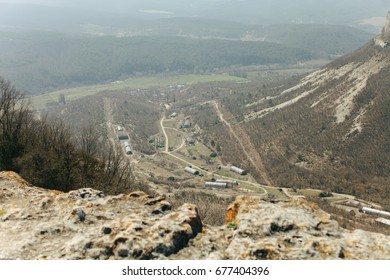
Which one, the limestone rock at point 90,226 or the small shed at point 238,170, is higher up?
→ the limestone rock at point 90,226

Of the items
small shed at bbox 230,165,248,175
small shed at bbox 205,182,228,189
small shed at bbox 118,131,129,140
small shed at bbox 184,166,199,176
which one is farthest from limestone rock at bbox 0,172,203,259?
small shed at bbox 118,131,129,140

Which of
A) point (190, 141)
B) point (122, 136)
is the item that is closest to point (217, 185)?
point (190, 141)

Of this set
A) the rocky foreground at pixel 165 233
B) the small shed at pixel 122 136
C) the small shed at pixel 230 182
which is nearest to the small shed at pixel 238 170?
the small shed at pixel 230 182

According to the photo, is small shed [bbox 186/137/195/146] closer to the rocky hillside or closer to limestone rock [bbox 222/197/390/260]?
the rocky hillside

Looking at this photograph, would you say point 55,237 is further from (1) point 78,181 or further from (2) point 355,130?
(2) point 355,130

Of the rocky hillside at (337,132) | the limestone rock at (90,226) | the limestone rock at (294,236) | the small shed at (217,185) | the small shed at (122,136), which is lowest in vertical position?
the small shed at (122,136)

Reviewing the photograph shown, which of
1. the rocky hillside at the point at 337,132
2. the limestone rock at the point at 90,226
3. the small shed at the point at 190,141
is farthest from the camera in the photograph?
the small shed at the point at 190,141

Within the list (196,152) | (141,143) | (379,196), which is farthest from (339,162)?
(141,143)

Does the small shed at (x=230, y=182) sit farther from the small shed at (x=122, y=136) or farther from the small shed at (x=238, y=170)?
the small shed at (x=122, y=136)
